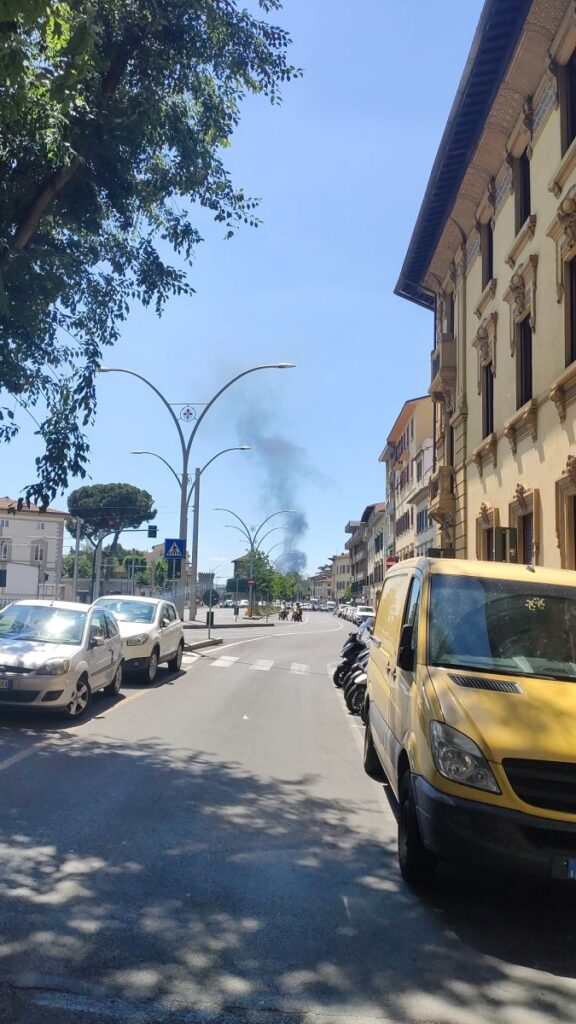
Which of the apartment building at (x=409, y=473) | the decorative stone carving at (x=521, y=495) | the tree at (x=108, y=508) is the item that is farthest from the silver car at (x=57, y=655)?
the tree at (x=108, y=508)

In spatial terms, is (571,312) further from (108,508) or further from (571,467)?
(108,508)

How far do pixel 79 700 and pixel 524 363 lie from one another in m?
11.0

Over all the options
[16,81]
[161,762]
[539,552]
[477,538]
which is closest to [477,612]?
[161,762]

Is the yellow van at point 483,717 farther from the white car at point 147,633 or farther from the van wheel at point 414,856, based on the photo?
the white car at point 147,633

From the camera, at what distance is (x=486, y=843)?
4211 millimetres

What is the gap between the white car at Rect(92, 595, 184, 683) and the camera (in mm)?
14773

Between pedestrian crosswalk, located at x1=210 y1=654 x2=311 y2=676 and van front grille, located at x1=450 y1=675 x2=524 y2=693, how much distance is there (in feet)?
47.9

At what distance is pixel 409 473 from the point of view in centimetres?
5106

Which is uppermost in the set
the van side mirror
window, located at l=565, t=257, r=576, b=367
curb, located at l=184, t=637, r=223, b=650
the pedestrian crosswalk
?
window, located at l=565, t=257, r=576, b=367

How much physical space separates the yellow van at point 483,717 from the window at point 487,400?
45.3ft

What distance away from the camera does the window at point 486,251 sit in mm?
19672

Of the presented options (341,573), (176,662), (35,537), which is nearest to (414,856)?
(176,662)

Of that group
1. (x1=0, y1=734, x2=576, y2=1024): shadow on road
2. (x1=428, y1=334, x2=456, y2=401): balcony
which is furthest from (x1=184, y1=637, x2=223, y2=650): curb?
(x1=0, y1=734, x2=576, y2=1024): shadow on road

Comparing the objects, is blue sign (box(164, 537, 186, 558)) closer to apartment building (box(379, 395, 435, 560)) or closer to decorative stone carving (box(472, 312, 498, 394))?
decorative stone carving (box(472, 312, 498, 394))
